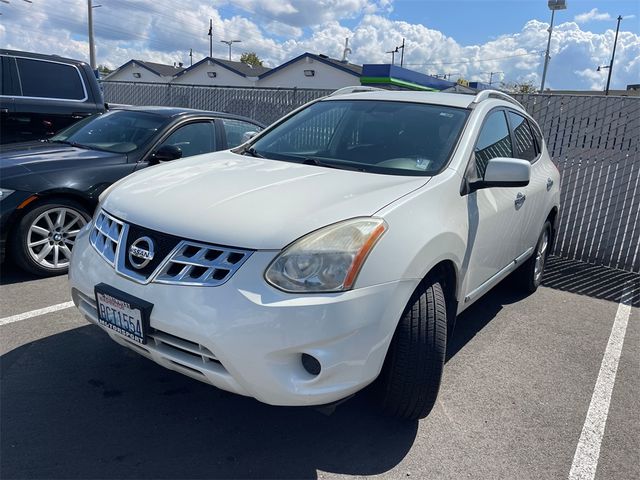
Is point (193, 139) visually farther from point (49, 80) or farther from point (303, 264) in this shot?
point (303, 264)

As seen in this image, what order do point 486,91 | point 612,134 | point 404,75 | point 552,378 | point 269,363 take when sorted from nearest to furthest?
point 269,363, point 552,378, point 486,91, point 612,134, point 404,75

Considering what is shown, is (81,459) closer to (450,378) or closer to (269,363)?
(269,363)

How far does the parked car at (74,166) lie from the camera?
411 centimetres

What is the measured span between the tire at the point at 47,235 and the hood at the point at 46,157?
0.31 m

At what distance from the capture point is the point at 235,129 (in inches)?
223

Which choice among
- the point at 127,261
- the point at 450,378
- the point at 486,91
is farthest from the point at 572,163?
the point at 127,261

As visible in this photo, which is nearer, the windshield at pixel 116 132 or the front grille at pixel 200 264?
the front grille at pixel 200 264

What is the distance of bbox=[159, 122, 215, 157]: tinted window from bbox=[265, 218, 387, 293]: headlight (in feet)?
11.0

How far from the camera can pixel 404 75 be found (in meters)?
17.9

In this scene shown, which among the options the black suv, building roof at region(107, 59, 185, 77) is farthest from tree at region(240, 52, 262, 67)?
the black suv

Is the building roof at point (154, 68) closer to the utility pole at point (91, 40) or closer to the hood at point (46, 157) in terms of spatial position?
the utility pole at point (91, 40)

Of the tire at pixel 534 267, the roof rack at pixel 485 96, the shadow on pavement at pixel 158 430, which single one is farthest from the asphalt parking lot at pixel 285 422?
the roof rack at pixel 485 96

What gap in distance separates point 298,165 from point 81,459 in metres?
1.88

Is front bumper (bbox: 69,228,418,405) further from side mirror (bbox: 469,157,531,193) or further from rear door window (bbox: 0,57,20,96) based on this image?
rear door window (bbox: 0,57,20,96)
